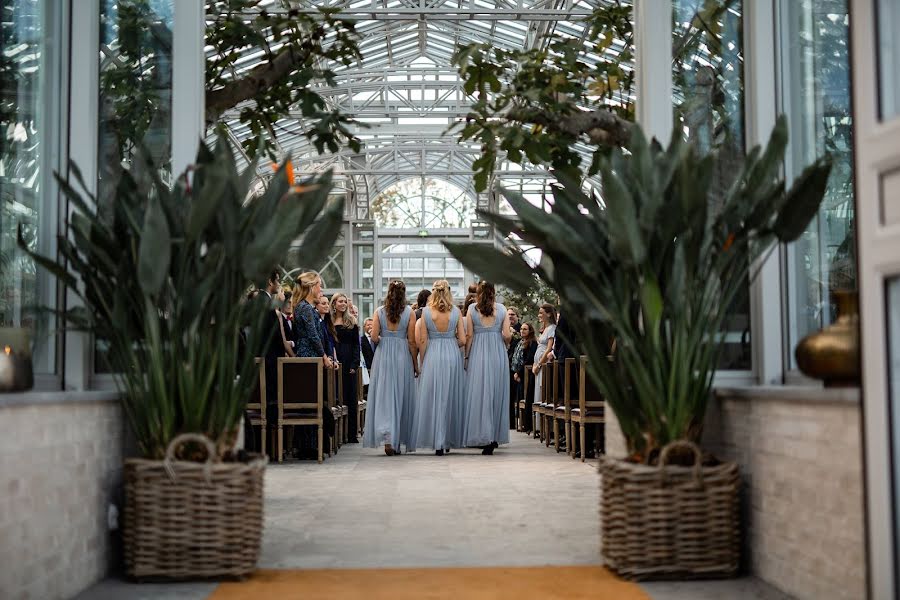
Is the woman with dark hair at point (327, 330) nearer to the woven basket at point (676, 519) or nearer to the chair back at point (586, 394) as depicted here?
the chair back at point (586, 394)

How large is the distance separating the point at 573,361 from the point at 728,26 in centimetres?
408

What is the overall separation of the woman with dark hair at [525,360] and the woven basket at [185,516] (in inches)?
309

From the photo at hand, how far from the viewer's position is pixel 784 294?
362cm

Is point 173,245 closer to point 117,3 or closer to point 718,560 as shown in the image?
point 117,3

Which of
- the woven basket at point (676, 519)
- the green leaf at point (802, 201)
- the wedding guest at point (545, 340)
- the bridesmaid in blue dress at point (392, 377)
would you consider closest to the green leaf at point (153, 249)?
the woven basket at point (676, 519)

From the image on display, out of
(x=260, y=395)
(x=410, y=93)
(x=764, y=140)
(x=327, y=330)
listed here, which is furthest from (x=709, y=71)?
(x=410, y=93)

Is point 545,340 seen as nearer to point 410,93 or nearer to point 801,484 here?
point 801,484

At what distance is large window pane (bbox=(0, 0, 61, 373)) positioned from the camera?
346cm

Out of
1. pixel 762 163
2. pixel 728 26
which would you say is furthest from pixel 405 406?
pixel 762 163

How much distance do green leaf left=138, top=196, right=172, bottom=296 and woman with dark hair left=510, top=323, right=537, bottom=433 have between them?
807 centimetres

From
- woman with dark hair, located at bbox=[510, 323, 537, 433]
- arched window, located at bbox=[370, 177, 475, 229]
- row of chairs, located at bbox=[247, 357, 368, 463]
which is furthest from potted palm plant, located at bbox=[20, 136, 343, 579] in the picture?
arched window, located at bbox=[370, 177, 475, 229]

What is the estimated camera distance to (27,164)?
352cm

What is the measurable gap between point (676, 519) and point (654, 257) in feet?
2.43

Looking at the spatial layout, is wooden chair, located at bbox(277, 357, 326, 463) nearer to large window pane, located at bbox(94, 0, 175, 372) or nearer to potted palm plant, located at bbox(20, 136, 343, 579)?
large window pane, located at bbox(94, 0, 175, 372)
